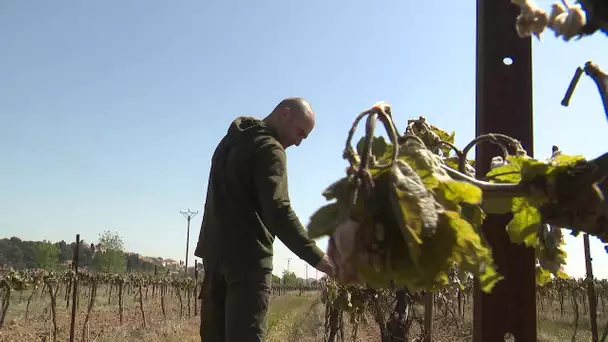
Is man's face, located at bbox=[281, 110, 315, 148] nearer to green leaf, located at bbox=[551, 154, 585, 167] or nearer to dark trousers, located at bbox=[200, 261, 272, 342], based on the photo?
dark trousers, located at bbox=[200, 261, 272, 342]

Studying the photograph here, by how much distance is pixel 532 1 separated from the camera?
3.16 feet

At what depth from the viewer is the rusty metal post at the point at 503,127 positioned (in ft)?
4.73

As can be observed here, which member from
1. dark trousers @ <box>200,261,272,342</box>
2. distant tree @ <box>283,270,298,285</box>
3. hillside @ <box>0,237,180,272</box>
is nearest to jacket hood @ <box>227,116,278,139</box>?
dark trousers @ <box>200,261,272,342</box>

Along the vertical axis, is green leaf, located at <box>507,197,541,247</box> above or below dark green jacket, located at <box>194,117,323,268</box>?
below

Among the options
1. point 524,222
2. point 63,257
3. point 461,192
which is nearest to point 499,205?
point 524,222

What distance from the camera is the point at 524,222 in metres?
1.13

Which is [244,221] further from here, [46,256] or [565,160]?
[46,256]

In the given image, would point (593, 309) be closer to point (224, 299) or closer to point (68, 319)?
point (224, 299)

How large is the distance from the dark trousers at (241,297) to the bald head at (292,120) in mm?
777

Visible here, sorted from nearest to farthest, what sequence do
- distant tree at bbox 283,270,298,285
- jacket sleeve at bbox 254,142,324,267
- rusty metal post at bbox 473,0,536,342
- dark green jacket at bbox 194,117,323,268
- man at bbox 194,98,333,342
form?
rusty metal post at bbox 473,0,536,342
jacket sleeve at bbox 254,142,324,267
dark green jacket at bbox 194,117,323,268
man at bbox 194,98,333,342
distant tree at bbox 283,270,298,285

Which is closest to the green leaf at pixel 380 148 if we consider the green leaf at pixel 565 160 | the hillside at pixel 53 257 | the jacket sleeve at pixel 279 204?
the green leaf at pixel 565 160

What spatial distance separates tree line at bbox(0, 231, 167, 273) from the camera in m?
70.2

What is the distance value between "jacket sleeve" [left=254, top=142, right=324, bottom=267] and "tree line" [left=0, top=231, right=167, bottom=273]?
46421mm

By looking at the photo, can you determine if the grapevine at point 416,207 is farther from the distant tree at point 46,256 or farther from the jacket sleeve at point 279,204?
the distant tree at point 46,256
